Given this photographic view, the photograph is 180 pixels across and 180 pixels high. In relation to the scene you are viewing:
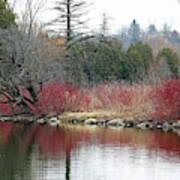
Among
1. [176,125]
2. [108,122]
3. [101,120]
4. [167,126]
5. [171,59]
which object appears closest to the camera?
[176,125]

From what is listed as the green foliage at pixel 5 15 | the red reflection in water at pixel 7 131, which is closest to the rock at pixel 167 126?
the red reflection in water at pixel 7 131

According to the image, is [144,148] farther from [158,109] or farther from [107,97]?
[107,97]

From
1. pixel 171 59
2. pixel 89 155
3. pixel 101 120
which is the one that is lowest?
pixel 89 155

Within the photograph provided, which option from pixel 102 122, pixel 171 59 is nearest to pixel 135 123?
pixel 102 122

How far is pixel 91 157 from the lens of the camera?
40.8 ft

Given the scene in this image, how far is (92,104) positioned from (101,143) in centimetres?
929

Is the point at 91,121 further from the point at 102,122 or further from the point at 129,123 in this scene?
the point at 129,123

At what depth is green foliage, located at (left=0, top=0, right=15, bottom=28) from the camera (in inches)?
1089

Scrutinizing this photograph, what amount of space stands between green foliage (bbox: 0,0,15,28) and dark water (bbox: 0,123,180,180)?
1006cm

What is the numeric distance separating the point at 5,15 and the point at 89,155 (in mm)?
16997

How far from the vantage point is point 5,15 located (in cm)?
2789

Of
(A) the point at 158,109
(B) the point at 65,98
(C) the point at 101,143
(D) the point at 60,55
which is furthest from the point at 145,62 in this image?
(C) the point at 101,143

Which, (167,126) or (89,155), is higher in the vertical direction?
(167,126)

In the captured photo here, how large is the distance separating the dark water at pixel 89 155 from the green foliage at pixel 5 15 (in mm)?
10064
